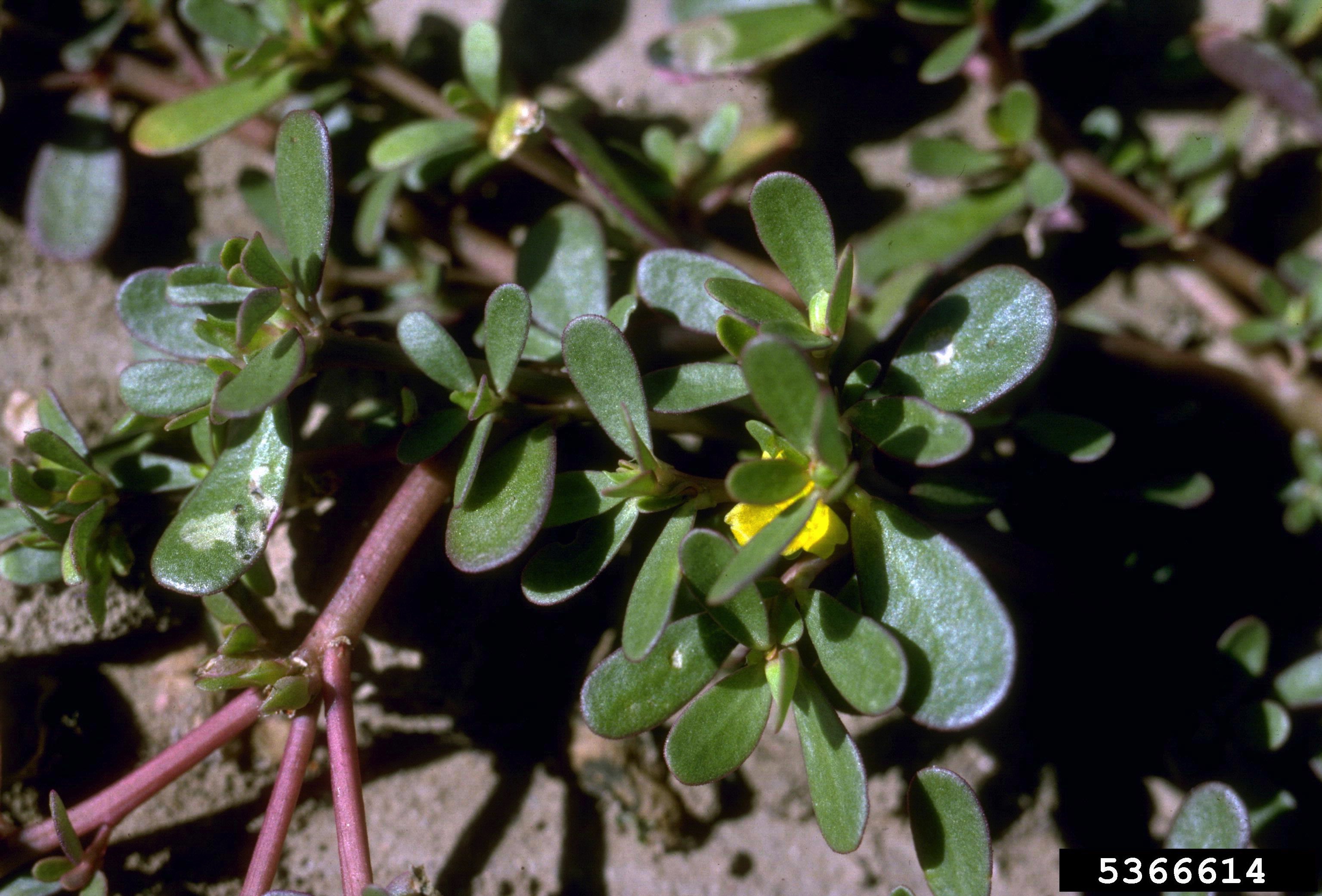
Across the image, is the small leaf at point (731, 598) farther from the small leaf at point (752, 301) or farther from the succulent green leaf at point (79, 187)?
the succulent green leaf at point (79, 187)

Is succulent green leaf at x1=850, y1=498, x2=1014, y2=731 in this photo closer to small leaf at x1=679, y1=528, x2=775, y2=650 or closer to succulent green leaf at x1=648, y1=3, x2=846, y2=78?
small leaf at x1=679, y1=528, x2=775, y2=650

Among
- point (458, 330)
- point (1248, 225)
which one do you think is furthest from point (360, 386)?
point (1248, 225)

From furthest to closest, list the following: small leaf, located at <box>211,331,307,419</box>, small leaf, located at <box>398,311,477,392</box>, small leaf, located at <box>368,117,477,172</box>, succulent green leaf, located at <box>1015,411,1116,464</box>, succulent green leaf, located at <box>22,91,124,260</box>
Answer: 1. succulent green leaf, located at <box>22,91,124,260</box>
2. small leaf, located at <box>368,117,477,172</box>
3. succulent green leaf, located at <box>1015,411,1116,464</box>
4. small leaf, located at <box>398,311,477,392</box>
5. small leaf, located at <box>211,331,307,419</box>

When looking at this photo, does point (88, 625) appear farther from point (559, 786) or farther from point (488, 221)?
point (488, 221)

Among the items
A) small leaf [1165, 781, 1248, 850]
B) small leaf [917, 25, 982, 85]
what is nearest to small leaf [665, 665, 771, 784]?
small leaf [1165, 781, 1248, 850]

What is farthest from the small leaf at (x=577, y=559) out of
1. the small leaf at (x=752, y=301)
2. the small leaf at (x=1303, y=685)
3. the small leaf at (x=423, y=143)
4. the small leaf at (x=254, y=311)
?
the small leaf at (x=1303, y=685)

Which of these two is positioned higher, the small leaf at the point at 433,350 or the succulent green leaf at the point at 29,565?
the small leaf at the point at 433,350
